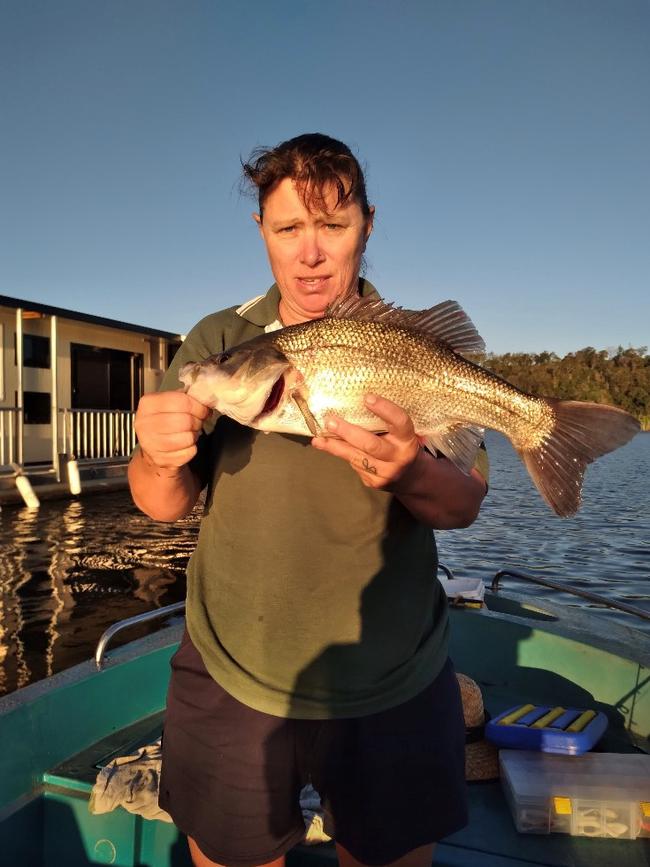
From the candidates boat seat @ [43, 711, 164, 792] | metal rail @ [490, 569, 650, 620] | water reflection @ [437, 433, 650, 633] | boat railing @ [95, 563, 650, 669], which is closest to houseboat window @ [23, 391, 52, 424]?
water reflection @ [437, 433, 650, 633]

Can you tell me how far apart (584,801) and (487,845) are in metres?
0.52

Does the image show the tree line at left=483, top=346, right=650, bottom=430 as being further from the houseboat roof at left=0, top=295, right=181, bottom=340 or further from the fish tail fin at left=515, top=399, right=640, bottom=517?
the fish tail fin at left=515, top=399, right=640, bottom=517

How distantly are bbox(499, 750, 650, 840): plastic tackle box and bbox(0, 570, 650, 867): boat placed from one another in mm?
47

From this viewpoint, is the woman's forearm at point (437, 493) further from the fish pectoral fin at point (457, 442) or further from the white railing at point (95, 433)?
Answer: the white railing at point (95, 433)

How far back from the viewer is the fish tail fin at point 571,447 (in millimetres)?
2254

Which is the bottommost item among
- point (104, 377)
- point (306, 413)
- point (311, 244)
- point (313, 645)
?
point (313, 645)

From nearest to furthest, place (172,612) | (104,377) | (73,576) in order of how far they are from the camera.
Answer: (172,612)
(73,576)
(104,377)

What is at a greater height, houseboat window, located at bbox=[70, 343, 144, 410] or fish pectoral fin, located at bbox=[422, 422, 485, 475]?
houseboat window, located at bbox=[70, 343, 144, 410]

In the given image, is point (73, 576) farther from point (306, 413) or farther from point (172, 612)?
point (306, 413)

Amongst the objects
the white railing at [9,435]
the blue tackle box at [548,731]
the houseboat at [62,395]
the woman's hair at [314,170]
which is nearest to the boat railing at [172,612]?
the blue tackle box at [548,731]

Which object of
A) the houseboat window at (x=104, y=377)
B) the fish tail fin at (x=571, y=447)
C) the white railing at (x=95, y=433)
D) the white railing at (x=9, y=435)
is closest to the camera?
the fish tail fin at (x=571, y=447)

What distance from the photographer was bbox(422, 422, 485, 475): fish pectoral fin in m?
2.20

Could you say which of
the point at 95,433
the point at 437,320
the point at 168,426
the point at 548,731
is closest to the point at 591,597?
the point at 548,731

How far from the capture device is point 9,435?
1591 centimetres
